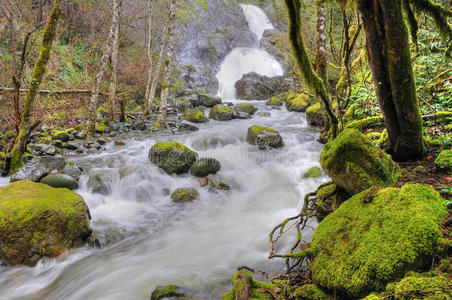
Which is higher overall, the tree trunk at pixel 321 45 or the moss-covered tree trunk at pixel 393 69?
the tree trunk at pixel 321 45

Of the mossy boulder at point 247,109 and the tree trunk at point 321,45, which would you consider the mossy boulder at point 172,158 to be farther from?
the mossy boulder at point 247,109

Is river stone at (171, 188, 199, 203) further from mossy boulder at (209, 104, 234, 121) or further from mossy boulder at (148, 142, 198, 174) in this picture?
mossy boulder at (209, 104, 234, 121)

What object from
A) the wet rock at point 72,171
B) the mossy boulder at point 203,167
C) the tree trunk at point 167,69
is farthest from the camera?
the tree trunk at point 167,69

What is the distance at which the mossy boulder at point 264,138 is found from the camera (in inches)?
368

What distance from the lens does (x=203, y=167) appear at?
297 inches

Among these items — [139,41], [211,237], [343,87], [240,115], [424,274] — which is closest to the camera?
[424,274]

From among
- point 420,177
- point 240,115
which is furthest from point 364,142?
point 240,115

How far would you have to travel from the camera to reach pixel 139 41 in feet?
70.5

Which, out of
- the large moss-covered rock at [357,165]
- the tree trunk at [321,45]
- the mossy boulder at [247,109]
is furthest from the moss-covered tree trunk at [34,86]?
the mossy boulder at [247,109]

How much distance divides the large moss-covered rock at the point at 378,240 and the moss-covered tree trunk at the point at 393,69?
144 centimetres

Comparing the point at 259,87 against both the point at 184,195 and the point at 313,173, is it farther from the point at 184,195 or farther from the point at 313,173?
the point at 184,195

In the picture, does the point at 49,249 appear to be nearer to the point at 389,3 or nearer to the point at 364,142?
the point at 364,142

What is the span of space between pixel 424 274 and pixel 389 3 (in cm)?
280

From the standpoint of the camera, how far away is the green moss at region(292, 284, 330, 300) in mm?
2006
